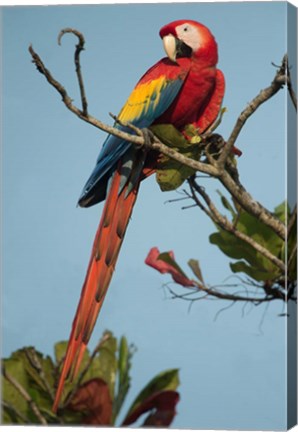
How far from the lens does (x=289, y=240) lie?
4.50m

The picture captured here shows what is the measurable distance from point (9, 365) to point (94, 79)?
1.27 m

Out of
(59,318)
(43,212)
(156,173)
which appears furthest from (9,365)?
(156,173)

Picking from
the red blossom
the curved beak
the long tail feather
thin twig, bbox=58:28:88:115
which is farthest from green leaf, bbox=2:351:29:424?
the curved beak

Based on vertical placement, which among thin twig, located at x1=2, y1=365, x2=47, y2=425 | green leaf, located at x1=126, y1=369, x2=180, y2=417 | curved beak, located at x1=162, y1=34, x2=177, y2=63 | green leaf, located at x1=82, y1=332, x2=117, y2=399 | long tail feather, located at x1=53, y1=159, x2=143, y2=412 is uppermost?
curved beak, located at x1=162, y1=34, x2=177, y2=63

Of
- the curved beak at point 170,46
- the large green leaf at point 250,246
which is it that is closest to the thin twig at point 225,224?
the large green leaf at point 250,246

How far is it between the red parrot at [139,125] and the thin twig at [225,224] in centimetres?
22

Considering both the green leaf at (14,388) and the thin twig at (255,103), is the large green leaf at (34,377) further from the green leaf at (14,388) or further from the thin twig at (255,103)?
the thin twig at (255,103)

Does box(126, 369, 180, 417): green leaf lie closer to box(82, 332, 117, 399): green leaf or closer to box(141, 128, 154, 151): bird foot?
box(82, 332, 117, 399): green leaf

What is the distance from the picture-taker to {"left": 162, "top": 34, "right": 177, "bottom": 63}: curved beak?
456cm

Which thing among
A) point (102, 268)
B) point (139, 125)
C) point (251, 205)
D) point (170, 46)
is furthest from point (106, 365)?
point (170, 46)

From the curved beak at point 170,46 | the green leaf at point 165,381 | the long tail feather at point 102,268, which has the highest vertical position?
the curved beak at point 170,46

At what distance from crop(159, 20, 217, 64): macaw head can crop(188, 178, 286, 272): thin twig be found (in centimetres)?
51

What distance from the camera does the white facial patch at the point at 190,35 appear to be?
4.57m

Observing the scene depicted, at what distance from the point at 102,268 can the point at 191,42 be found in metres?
1.01
